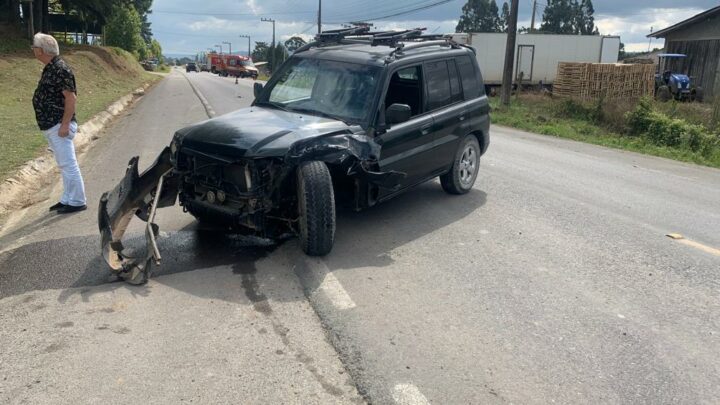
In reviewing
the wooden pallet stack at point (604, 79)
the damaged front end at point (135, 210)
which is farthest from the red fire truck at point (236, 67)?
the damaged front end at point (135, 210)

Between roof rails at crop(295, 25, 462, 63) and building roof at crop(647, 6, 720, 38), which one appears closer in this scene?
roof rails at crop(295, 25, 462, 63)

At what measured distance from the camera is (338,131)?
5.41 meters

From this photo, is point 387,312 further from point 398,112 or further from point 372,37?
point 372,37

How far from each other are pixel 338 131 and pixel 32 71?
70.5 ft

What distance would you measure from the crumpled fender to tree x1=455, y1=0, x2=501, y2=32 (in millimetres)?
102248

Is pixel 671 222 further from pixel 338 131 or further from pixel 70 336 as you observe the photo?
pixel 70 336

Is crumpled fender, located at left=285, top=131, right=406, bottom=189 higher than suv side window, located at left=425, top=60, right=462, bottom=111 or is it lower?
lower

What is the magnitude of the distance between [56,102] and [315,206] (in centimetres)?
354

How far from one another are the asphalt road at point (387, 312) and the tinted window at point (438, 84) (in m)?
1.29

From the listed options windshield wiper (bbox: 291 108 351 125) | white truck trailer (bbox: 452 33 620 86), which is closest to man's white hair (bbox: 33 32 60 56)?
windshield wiper (bbox: 291 108 351 125)

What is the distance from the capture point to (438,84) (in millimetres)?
6906

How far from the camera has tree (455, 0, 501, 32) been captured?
102 metres

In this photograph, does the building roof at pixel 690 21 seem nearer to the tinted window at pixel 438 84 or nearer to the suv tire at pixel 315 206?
the tinted window at pixel 438 84

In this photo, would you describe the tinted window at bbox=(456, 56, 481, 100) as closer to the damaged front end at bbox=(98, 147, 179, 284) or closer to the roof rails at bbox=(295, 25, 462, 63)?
the roof rails at bbox=(295, 25, 462, 63)
